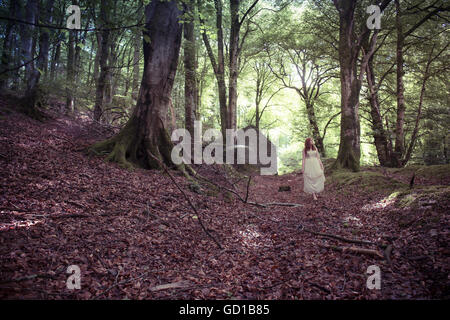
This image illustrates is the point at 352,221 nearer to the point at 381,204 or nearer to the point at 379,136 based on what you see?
the point at 381,204

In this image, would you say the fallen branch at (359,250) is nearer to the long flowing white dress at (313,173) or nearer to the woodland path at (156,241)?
the woodland path at (156,241)

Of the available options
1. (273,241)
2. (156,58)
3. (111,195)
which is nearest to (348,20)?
(156,58)

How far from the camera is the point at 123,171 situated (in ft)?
21.6

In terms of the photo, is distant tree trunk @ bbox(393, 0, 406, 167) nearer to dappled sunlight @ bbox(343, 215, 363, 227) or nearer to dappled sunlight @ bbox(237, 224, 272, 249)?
dappled sunlight @ bbox(343, 215, 363, 227)

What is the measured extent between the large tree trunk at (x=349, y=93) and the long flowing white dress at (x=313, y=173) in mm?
2854

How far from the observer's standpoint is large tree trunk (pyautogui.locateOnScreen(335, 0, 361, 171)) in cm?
1049

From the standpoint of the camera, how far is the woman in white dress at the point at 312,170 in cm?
854

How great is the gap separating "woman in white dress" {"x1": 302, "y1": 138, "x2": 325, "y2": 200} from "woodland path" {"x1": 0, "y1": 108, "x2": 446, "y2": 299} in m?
1.92

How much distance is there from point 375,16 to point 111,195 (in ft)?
42.3

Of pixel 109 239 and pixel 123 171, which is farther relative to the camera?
pixel 123 171

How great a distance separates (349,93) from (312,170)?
461 centimetres

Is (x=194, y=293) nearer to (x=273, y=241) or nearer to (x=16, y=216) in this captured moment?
(x=273, y=241)

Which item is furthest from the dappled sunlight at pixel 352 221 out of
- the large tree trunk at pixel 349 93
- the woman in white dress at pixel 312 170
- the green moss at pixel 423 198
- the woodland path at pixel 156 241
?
the large tree trunk at pixel 349 93

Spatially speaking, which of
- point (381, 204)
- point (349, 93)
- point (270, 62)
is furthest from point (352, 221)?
point (270, 62)
